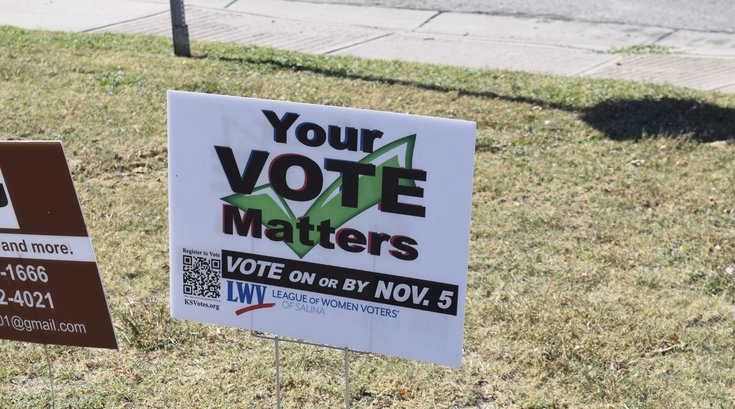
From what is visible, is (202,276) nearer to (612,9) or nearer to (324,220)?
(324,220)

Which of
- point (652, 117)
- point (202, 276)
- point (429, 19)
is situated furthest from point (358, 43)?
point (202, 276)

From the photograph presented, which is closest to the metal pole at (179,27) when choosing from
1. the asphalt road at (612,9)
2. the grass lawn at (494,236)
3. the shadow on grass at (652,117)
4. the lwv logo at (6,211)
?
the grass lawn at (494,236)

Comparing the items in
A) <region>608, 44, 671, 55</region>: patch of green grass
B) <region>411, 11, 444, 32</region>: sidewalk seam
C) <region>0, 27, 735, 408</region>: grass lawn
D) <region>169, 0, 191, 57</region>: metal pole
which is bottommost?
<region>0, 27, 735, 408</region>: grass lawn

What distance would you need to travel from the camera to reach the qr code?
3717 millimetres

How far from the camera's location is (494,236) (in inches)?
244

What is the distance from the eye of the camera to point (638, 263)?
581 cm

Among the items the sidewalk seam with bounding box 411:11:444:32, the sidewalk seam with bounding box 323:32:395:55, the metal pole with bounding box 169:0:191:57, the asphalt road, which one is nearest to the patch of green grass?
the asphalt road

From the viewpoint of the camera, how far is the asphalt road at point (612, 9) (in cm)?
1288

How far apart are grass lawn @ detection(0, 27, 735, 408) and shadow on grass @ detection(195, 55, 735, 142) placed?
3cm

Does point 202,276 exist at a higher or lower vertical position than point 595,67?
higher

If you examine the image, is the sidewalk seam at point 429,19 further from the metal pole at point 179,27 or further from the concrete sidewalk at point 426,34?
the metal pole at point 179,27

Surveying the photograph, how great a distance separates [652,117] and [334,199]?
5.50 metres

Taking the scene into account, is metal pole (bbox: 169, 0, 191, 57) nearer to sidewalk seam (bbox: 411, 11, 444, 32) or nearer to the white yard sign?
sidewalk seam (bbox: 411, 11, 444, 32)

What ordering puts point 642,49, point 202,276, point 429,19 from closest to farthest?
point 202,276
point 642,49
point 429,19
